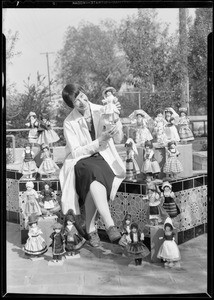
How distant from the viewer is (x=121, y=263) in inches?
192

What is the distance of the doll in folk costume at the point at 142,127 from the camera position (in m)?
5.23

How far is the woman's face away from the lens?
16.4 feet

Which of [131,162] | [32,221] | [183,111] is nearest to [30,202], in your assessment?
[32,221]

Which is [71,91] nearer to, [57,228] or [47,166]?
[47,166]

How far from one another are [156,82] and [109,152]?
0.78 m

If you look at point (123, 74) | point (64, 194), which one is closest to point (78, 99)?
point (123, 74)

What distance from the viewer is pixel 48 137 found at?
561 centimetres

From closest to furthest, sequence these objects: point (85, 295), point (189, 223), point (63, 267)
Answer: point (85, 295)
point (63, 267)
point (189, 223)

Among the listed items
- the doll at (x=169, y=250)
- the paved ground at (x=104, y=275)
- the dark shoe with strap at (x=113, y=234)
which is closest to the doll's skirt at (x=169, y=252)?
the doll at (x=169, y=250)

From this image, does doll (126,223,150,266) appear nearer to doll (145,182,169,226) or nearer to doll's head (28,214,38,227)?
doll (145,182,169,226)

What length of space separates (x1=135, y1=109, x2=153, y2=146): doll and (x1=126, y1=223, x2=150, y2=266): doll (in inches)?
39.9

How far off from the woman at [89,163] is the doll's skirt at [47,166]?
0.50 metres

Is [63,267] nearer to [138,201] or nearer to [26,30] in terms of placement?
[138,201]

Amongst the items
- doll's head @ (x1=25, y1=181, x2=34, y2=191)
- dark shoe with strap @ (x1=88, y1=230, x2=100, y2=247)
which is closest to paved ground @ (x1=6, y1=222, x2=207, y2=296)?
dark shoe with strap @ (x1=88, y1=230, x2=100, y2=247)
